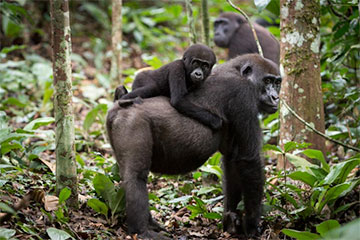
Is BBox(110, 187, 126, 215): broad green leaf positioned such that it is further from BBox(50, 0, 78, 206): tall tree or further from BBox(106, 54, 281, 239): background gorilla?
BBox(50, 0, 78, 206): tall tree

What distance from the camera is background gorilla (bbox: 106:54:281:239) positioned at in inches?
199

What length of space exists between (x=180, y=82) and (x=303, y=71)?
1896mm

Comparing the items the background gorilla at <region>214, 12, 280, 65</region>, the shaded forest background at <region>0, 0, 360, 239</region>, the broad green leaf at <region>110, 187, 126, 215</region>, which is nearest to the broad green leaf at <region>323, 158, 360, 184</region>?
the shaded forest background at <region>0, 0, 360, 239</region>

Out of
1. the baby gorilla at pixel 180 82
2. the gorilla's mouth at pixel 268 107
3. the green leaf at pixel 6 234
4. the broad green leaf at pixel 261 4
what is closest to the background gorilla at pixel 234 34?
the broad green leaf at pixel 261 4

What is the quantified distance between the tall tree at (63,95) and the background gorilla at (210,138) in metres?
0.54

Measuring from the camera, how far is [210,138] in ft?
18.3

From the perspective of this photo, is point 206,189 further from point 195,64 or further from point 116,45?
point 116,45

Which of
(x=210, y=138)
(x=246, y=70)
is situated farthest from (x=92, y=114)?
(x=246, y=70)

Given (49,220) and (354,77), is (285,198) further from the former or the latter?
(354,77)

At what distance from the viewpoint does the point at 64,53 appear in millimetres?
5008

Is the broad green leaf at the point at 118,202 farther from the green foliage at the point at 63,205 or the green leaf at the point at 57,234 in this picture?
the green leaf at the point at 57,234

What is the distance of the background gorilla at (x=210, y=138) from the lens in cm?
506

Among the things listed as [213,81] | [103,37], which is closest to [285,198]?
[213,81]

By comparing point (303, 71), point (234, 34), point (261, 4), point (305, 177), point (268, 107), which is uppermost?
point (261, 4)
